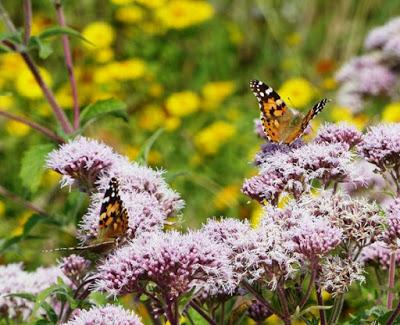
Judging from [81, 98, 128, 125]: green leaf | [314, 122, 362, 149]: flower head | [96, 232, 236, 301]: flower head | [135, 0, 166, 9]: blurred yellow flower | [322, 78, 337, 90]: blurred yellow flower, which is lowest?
[96, 232, 236, 301]: flower head

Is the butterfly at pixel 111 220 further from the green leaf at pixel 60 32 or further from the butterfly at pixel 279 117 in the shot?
the green leaf at pixel 60 32

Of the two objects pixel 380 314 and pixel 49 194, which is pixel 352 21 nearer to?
pixel 49 194

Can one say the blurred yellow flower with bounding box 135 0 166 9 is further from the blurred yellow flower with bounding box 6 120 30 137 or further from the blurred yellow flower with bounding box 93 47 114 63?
the blurred yellow flower with bounding box 6 120 30 137

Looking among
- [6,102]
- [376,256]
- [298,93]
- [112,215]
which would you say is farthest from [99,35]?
[112,215]

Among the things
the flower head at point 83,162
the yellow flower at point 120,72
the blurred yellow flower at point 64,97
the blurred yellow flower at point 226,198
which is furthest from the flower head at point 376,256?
the yellow flower at point 120,72

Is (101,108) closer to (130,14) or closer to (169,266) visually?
(169,266)

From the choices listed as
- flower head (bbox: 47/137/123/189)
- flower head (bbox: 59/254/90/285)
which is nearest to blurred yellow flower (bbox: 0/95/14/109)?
flower head (bbox: 47/137/123/189)

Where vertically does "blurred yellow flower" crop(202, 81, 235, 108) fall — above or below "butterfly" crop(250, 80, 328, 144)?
above
